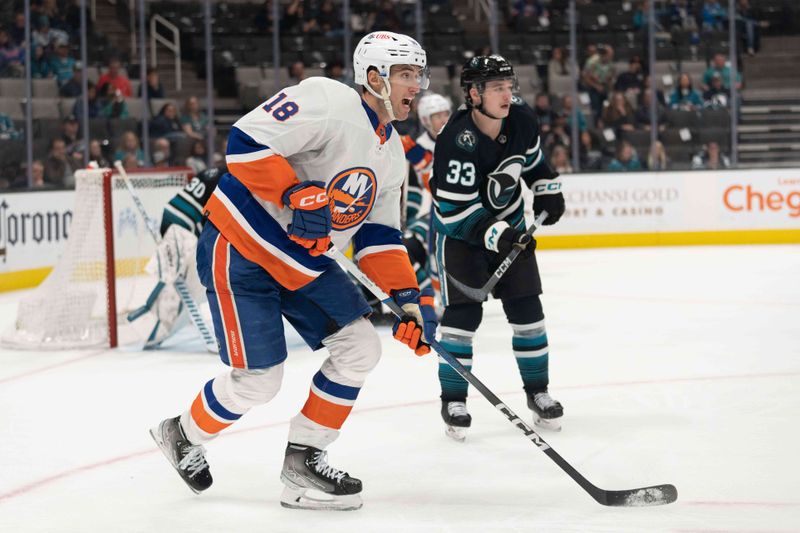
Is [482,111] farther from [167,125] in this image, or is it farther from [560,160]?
[560,160]

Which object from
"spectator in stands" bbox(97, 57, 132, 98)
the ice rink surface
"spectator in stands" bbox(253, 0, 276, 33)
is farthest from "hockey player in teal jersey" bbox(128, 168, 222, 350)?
"spectator in stands" bbox(253, 0, 276, 33)

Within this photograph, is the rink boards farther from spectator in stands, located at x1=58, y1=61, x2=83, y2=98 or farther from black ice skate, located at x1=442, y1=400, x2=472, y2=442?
black ice skate, located at x1=442, y1=400, x2=472, y2=442

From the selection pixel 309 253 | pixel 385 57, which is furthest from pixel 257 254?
pixel 385 57

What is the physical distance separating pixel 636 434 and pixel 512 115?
3.15 ft

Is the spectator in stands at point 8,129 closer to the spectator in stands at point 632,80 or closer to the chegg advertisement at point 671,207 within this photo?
the chegg advertisement at point 671,207

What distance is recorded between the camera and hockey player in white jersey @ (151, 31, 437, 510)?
8.03 feet

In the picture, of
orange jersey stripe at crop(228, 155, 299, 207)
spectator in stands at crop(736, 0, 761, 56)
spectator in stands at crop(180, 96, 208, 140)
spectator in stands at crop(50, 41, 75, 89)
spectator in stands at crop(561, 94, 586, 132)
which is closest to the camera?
orange jersey stripe at crop(228, 155, 299, 207)

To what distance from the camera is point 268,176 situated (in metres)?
2.42

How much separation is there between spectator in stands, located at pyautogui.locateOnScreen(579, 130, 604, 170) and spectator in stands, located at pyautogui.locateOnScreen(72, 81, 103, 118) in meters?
3.75

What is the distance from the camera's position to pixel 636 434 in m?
3.26

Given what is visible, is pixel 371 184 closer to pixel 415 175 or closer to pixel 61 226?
pixel 415 175

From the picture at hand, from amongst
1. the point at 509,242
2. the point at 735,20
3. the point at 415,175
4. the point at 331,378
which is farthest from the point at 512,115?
the point at 735,20

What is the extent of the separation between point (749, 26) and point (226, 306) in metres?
8.99

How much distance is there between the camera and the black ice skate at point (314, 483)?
259 cm
